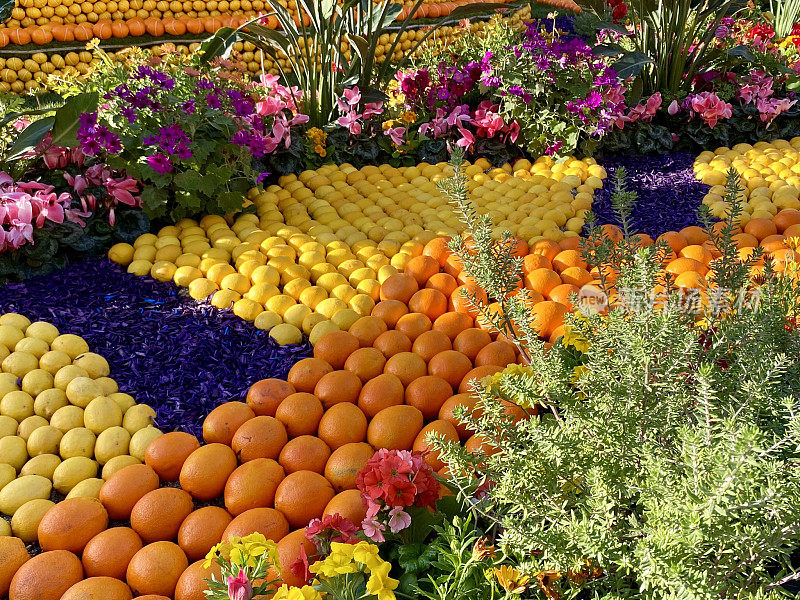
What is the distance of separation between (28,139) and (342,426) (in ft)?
5.97

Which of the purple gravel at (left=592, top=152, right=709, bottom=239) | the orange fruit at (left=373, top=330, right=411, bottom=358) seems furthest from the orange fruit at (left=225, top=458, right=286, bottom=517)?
the purple gravel at (left=592, top=152, right=709, bottom=239)

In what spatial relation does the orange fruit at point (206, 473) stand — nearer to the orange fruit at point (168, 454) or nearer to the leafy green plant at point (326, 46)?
the orange fruit at point (168, 454)

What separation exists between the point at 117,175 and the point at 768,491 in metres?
2.78

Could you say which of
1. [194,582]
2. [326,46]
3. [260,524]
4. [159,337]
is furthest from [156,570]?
[326,46]

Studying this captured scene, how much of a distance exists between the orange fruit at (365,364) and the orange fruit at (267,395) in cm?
19

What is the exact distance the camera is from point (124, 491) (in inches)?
61.7

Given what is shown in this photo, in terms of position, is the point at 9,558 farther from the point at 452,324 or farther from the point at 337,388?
the point at 452,324

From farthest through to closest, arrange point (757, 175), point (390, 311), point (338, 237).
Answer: point (757, 175) → point (338, 237) → point (390, 311)

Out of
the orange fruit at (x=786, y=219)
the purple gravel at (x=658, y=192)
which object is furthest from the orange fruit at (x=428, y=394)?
the orange fruit at (x=786, y=219)

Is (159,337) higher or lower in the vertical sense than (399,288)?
lower

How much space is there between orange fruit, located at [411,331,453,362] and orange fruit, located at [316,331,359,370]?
0.20 m

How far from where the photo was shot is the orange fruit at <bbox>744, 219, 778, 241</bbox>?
2689 mm

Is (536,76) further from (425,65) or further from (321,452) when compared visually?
(321,452)

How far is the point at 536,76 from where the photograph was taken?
11.8 feet
